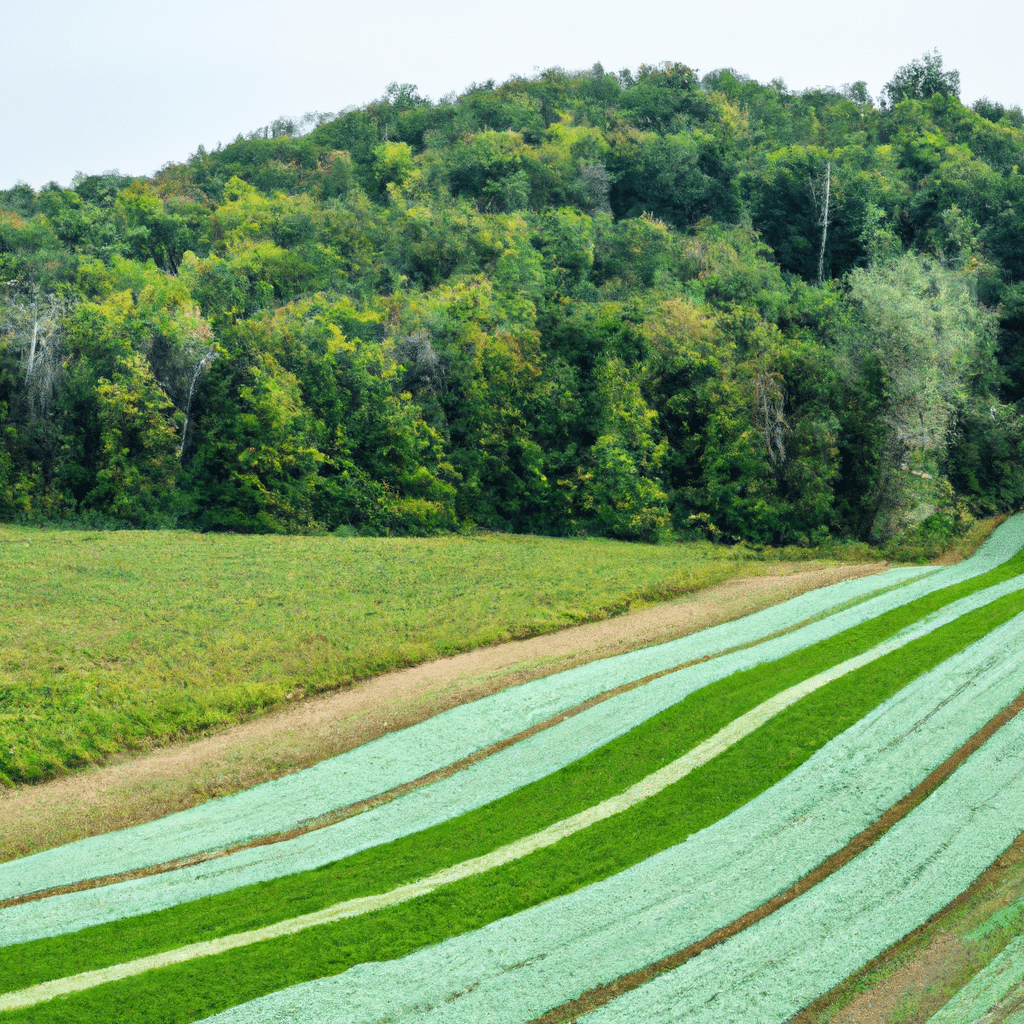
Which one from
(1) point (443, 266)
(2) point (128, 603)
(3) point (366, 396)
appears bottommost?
(2) point (128, 603)

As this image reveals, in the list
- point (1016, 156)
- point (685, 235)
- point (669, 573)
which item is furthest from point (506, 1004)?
point (1016, 156)

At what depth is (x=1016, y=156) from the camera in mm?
87875

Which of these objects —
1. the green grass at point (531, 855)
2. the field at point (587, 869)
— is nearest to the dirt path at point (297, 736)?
the field at point (587, 869)

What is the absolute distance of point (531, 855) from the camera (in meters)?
17.3

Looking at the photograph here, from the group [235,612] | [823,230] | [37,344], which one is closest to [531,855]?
[235,612]

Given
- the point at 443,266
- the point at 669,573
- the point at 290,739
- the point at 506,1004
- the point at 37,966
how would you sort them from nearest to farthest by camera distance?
the point at 506,1004 < the point at 37,966 < the point at 290,739 < the point at 669,573 < the point at 443,266

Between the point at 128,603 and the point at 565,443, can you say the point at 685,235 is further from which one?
the point at 128,603

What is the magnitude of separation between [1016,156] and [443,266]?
5418cm

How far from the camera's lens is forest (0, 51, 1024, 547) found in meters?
51.3

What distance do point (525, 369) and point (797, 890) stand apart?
45257 mm

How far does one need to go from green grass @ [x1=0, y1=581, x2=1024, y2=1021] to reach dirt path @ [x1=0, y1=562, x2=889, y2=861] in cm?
518

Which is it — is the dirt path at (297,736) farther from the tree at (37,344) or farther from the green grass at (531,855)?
the tree at (37,344)

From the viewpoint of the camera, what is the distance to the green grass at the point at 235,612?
25406mm

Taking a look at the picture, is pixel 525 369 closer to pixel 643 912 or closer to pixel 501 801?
pixel 501 801
